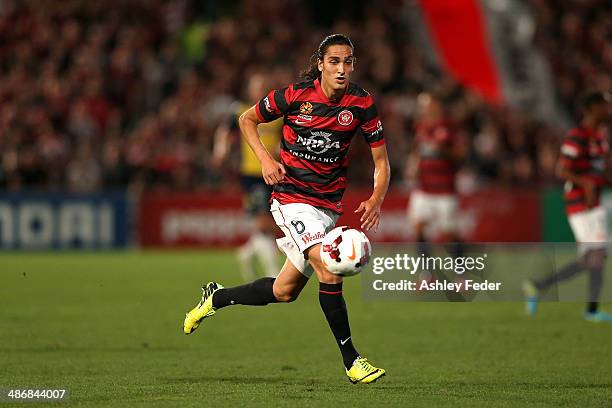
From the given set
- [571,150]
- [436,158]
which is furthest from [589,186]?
[436,158]

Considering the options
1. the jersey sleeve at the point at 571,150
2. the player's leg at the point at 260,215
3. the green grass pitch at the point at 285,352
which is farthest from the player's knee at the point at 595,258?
the player's leg at the point at 260,215

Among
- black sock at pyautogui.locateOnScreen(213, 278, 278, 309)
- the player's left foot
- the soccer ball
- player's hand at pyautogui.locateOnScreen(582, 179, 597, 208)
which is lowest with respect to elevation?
the player's left foot

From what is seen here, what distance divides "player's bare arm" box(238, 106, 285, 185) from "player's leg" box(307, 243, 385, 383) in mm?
531

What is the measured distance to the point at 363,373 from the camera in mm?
7586

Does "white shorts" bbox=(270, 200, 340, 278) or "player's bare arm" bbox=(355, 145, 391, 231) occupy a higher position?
"player's bare arm" bbox=(355, 145, 391, 231)

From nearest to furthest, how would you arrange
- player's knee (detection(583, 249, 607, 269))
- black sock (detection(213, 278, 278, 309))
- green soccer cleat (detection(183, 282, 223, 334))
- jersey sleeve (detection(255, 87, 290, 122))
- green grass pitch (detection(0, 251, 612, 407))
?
green grass pitch (detection(0, 251, 612, 407))
jersey sleeve (detection(255, 87, 290, 122))
black sock (detection(213, 278, 278, 309))
green soccer cleat (detection(183, 282, 223, 334))
player's knee (detection(583, 249, 607, 269))

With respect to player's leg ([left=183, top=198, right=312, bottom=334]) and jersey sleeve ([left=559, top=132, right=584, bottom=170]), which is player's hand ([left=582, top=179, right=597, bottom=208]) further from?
player's leg ([left=183, top=198, right=312, bottom=334])

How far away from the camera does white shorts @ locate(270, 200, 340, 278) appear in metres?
7.84

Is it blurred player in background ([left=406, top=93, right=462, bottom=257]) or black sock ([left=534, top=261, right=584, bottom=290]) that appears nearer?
black sock ([left=534, top=261, right=584, bottom=290])

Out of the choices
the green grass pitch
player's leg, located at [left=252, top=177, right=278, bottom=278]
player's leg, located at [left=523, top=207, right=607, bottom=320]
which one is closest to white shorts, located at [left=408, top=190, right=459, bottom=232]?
the green grass pitch

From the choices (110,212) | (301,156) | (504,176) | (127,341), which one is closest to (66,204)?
(110,212)

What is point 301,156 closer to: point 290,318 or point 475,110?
point 290,318

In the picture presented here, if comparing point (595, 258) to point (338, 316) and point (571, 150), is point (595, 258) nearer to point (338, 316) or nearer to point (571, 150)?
point (571, 150)

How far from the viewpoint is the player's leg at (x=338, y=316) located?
7.64 meters
